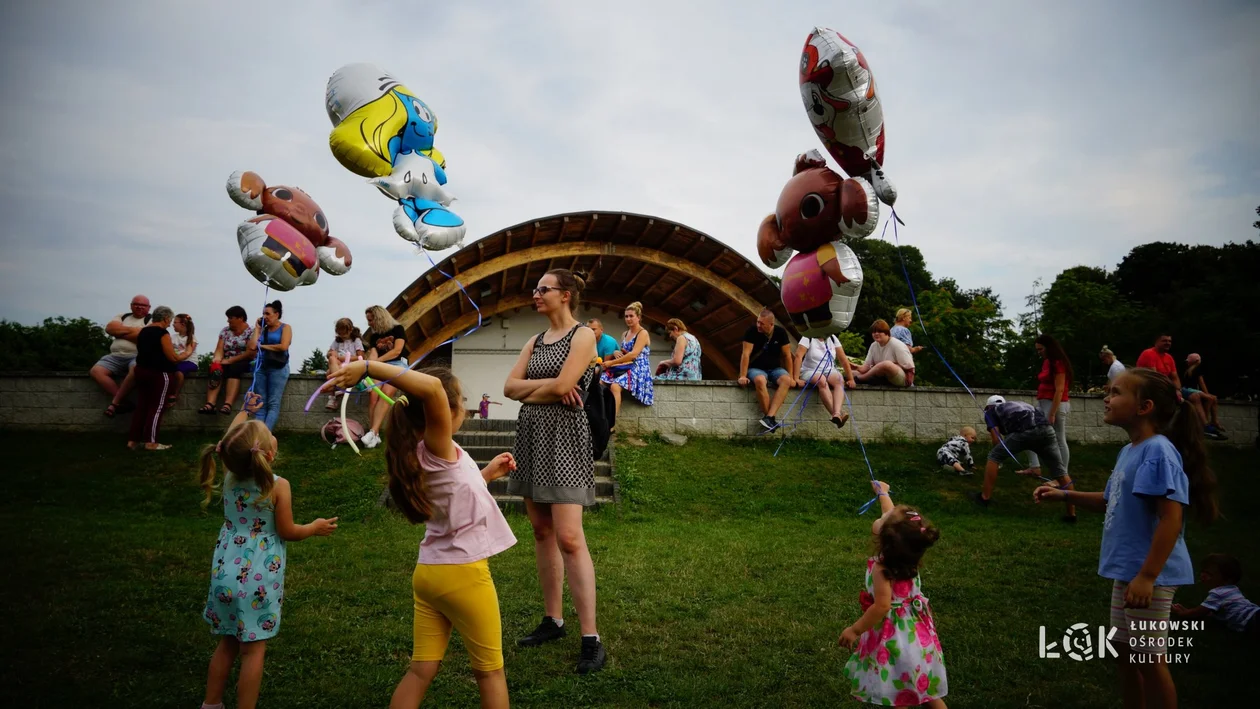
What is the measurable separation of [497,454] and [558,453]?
18.7ft

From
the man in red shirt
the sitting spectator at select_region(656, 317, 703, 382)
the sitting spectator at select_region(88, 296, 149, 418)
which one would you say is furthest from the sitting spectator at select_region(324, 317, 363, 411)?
the man in red shirt

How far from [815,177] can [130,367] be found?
8699 millimetres

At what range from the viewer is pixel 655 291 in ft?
55.5

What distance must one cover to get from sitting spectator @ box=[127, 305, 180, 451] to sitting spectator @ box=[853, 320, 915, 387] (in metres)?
8.74

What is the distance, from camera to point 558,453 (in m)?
3.63

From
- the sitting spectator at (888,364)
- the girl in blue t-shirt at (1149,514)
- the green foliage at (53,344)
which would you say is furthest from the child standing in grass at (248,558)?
the green foliage at (53,344)

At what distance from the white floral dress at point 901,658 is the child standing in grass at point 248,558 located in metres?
2.08

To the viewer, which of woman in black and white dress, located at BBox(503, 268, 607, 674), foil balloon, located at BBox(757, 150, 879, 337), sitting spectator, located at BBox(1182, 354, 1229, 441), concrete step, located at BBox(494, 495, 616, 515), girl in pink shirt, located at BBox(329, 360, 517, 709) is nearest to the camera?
girl in pink shirt, located at BBox(329, 360, 517, 709)

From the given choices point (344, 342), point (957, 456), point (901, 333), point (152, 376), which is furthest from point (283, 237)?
point (901, 333)

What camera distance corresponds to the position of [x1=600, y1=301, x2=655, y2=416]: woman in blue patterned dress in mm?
8686

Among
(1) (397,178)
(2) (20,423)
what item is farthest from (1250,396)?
(2) (20,423)

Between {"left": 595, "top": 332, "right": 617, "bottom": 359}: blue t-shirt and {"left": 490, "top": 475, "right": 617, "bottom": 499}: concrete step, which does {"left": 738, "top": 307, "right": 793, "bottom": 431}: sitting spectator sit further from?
{"left": 490, "top": 475, "right": 617, "bottom": 499}: concrete step

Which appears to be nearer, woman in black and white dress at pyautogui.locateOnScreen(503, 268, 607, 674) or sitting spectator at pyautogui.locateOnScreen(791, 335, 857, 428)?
woman in black and white dress at pyautogui.locateOnScreen(503, 268, 607, 674)

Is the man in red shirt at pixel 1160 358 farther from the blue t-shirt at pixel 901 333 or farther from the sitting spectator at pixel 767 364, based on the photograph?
the sitting spectator at pixel 767 364
